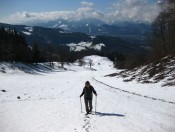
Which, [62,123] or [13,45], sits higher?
[13,45]

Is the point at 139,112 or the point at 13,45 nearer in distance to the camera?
the point at 139,112

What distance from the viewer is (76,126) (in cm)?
1744

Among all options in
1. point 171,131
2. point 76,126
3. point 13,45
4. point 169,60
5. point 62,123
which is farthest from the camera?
point 13,45

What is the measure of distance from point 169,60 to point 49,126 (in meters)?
35.9

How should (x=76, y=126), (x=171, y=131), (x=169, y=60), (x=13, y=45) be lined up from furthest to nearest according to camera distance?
(x=13, y=45) < (x=169, y=60) < (x=76, y=126) < (x=171, y=131)

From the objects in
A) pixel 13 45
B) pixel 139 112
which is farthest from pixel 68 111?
pixel 13 45

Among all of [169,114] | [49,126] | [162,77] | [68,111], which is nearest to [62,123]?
[49,126]

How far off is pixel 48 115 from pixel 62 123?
3411mm

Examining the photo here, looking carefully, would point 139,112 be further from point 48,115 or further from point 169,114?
point 48,115

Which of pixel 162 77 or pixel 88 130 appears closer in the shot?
pixel 88 130

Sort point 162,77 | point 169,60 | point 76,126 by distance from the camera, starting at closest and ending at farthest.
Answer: point 76,126 < point 162,77 < point 169,60

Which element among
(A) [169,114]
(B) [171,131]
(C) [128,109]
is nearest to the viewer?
(B) [171,131]

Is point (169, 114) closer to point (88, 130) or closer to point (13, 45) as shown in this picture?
point (88, 130)

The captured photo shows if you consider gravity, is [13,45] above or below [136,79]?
above
